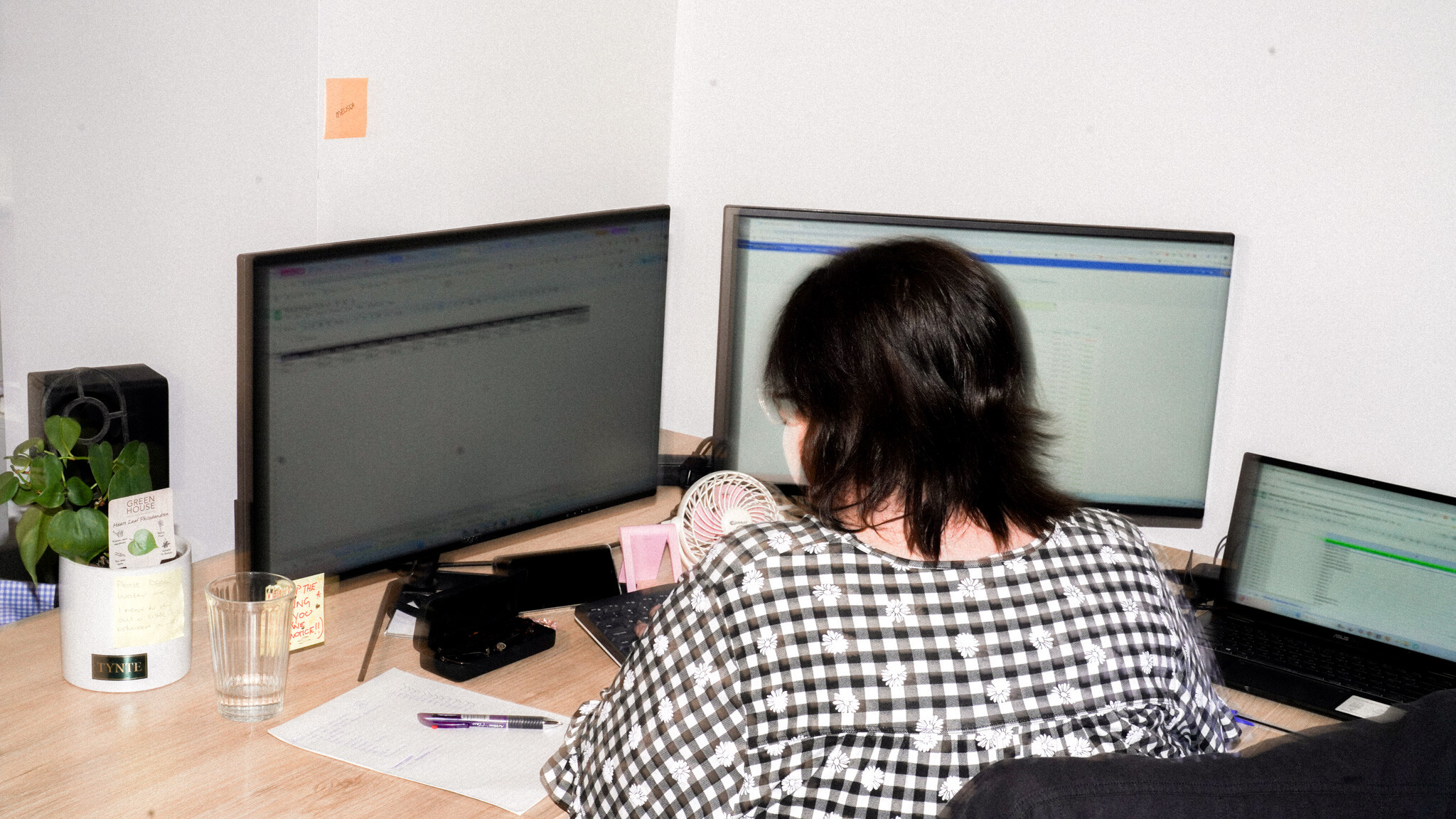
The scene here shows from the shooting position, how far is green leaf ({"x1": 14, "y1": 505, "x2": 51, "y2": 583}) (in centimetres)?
121

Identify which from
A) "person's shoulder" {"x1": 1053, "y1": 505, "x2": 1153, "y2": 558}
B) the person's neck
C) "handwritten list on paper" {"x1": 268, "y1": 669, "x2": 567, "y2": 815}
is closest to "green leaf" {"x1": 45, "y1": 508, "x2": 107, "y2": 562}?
"handwritten list on paper" {"x1": 268, "y1": 669, "x2": 567, "y2": 815}

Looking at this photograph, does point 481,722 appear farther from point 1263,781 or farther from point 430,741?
point 1263,781

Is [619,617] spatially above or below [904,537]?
below

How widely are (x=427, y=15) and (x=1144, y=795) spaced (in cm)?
139

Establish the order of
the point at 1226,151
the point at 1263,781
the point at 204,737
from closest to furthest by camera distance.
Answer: the point at 1263,781 < the point at 204,737 < the point at 1226,151

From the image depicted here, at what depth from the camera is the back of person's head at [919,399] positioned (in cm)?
99

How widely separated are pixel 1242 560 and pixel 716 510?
0.67 meters

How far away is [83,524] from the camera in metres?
1.19

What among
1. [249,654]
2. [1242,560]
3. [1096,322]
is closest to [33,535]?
[249,654]

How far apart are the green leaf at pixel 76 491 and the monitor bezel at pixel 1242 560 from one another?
1.33m

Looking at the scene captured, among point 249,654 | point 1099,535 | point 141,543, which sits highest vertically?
point 1099,535

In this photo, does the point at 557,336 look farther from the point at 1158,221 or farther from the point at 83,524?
the point at 1158,221

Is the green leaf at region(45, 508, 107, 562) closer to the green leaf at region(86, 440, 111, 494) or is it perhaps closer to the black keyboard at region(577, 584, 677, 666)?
the green leaf at region(86, 440, 111, 494)

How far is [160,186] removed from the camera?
1.63 metres
